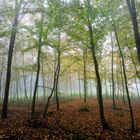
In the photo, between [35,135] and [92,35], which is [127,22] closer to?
[92,35]

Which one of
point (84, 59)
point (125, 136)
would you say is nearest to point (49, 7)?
point (125, 136)

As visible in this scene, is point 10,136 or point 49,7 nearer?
point 10,136

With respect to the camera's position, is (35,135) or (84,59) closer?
(35,135)

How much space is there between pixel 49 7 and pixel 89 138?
30.4ft

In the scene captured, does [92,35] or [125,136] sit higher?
[92,35]

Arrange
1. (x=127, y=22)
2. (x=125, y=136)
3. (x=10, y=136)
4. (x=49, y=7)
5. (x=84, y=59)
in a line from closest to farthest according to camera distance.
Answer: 1. (x=10, y=136)
2. (x=125, y=136)
3. (x=49, y=7)
4. (x=127, y=22)
5. (x=84, y=59)

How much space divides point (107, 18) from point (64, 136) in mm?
7674

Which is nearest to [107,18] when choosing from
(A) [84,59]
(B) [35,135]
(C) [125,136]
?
(C) [125,136]

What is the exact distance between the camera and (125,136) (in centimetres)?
1184

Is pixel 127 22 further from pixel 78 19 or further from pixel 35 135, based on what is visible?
pixel 35 135

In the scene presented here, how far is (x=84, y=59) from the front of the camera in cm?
2831

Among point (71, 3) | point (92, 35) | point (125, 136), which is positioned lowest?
point (125, 136)

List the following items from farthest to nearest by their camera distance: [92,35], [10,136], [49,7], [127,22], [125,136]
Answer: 1. [127,22]
2. [49,7]
3. [92,35]
4. [125,136]
5. [10,136]

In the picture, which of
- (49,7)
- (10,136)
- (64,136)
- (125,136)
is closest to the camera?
(10,136)
